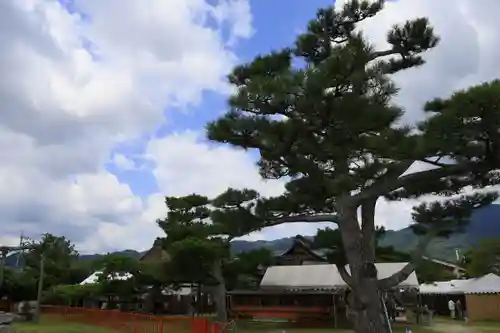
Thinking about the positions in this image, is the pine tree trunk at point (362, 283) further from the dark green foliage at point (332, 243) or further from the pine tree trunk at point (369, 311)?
the dark green foliage at point (332, 243)

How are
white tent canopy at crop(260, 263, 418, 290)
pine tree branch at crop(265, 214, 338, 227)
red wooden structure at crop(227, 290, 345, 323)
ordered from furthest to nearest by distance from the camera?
1. red wooden structure at crop(227, 290, 345, 323)
2. white tent canopy at crop(260, 263, 418, 290)
3. pine tree branch at crop(265, 214, 338, 227)

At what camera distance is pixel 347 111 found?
29.2 feet

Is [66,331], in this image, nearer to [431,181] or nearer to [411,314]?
[431,181]

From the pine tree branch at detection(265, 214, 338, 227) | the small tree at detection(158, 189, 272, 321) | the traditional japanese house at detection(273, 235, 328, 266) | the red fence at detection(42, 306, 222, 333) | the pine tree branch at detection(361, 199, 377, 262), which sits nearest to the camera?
the red fence at detection(42, 306, 222, 333)

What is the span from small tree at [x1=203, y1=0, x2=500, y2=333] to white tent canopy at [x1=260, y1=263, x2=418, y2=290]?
10350 mm

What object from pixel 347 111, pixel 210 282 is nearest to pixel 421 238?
pixel 347 111

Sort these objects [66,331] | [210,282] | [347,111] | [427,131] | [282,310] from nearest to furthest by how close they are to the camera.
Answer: [427,131]
[347,111]
[66,331]
[210,282]
[282,310]

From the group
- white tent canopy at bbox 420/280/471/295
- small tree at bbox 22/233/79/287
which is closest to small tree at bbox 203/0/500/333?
white tent canopy at bbox 420/280/471/295

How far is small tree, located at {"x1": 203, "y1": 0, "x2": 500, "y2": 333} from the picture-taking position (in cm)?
863

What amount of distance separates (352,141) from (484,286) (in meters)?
16.5

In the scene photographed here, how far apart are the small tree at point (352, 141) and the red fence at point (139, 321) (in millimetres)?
2660

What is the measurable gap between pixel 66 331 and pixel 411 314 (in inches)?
562

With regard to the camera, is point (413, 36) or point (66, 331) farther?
point (66, 331)

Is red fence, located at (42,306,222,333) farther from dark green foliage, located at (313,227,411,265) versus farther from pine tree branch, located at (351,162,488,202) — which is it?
pine tree branch, located at (351,162,488,202)
